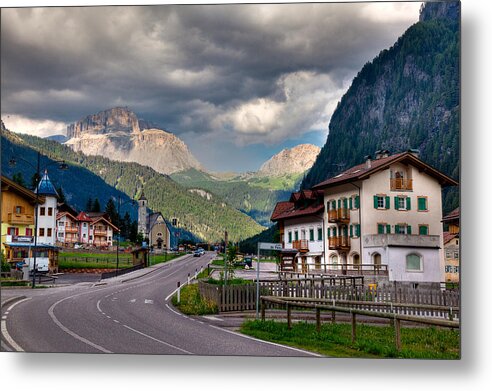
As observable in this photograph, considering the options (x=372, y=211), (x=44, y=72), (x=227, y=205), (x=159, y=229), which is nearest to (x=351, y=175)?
(x=372, y=211)

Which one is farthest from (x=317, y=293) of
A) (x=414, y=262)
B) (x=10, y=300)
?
(x=10, y=300)

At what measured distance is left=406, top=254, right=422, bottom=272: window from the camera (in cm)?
1314

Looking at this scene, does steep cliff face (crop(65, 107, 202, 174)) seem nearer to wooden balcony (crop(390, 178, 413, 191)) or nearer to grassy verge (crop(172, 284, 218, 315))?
grassy verge (crop(172, 284, 218, 315))

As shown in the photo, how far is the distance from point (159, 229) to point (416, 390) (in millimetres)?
6384

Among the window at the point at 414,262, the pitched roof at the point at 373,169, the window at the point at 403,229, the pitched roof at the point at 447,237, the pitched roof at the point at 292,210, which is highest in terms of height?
the pitched roof at the point at 373,169

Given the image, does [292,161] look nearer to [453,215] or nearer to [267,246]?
[267,246]

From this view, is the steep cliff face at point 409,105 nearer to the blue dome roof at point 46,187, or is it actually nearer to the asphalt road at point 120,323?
the asphalt road at point 120,323

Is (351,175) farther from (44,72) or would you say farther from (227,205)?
(44,72)

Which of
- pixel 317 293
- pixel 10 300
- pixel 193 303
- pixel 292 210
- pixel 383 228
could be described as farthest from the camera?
pixel 193 303

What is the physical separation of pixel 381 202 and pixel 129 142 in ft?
17.9

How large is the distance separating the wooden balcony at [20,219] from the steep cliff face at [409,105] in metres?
5.78

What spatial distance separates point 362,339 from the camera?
489 inches

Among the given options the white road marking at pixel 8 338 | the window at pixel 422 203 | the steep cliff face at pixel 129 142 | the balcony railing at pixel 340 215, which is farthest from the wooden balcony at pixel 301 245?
the white road marking at pixel 8 338

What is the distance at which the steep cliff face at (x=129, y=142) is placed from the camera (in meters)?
13.5
